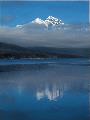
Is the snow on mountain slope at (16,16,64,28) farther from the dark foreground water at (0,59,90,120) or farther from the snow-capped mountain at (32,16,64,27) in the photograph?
the dark foreground water at (0,59,90,120)

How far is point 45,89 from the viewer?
1.94 metres

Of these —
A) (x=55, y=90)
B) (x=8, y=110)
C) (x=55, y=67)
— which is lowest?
(x=8, y=110)

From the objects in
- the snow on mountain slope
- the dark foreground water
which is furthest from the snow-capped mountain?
the dark foreground water

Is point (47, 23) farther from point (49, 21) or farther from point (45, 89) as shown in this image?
point (45, 89)

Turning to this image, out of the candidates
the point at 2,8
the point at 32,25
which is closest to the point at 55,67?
the point at 32,25

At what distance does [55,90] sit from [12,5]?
2.47ft

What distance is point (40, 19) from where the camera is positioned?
1.91 m

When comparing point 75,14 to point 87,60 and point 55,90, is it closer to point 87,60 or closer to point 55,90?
point 87,60

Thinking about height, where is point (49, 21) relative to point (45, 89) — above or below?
above

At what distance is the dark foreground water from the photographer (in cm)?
192

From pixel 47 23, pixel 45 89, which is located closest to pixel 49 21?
pixel 47 23

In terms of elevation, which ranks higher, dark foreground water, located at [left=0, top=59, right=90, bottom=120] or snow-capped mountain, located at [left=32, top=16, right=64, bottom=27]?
snow-capped mountain, located at [left=32, top=16, right=64, bottom=27]

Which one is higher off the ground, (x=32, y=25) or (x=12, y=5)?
(x=12, y=5)

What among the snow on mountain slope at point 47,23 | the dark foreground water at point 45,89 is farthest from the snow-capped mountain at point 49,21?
the dark foreground water at point 45,89
